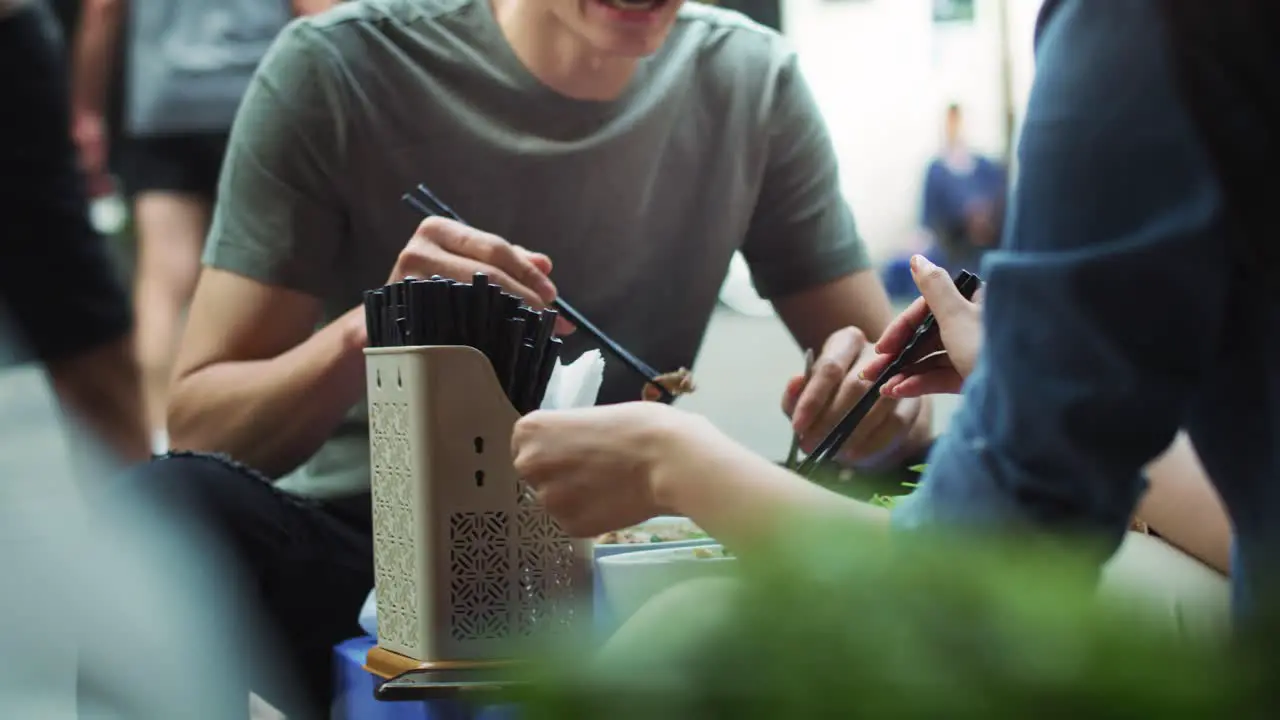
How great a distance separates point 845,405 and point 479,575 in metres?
0.47

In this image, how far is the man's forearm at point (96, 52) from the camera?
373 centimetres

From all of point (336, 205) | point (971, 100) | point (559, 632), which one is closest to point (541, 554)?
point (559, 632)

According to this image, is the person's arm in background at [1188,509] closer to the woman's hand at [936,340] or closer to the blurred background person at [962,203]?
the woman's hand at [936,340]

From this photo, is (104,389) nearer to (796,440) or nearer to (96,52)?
(796,440)

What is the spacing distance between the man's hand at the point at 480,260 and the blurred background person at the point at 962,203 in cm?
700

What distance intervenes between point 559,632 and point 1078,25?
0.55 metres

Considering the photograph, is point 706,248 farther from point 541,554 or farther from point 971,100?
point 971,100

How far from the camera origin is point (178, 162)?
10.7 feet

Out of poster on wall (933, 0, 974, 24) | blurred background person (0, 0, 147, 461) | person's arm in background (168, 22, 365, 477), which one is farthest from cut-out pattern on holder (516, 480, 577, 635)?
poster on wall (933, 0, 974, 24)

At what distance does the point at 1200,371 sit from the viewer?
67 cm

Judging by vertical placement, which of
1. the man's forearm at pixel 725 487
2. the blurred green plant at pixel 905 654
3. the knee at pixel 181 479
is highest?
the blurred green plant at pixel 905 654

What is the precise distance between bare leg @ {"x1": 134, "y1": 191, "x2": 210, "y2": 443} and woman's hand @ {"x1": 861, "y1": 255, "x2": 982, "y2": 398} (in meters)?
2.49

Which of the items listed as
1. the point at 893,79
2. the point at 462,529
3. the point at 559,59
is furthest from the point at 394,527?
the point at 893,79

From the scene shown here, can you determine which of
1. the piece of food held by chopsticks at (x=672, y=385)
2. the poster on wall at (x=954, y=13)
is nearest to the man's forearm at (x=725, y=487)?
the piece of food held by chopsticks at (x=672, y=385)
